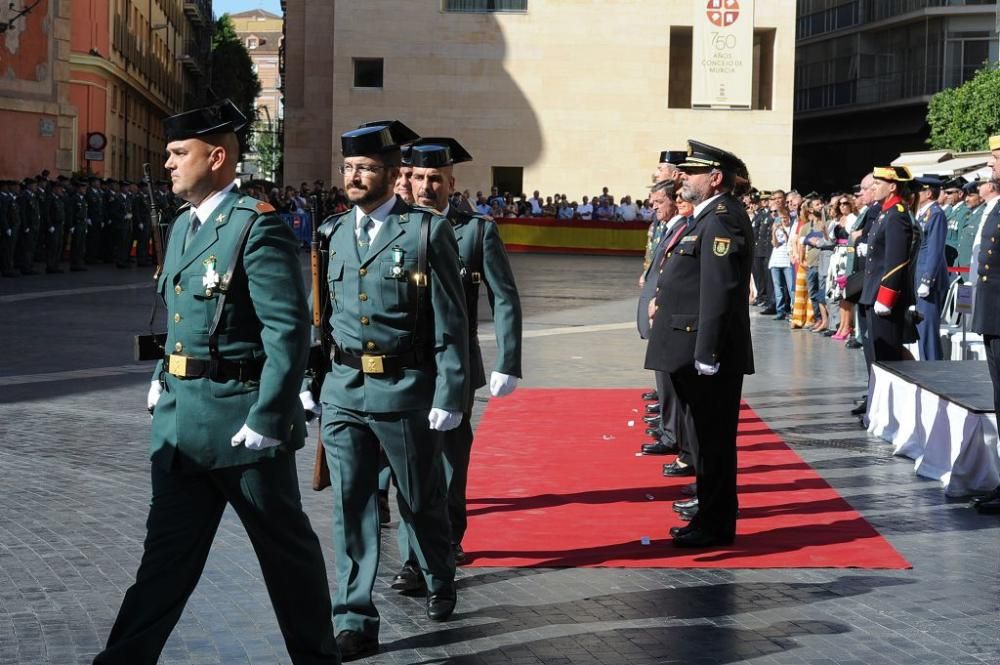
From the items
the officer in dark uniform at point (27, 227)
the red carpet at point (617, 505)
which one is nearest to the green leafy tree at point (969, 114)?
the officer in dark uniform at point (27, 227)

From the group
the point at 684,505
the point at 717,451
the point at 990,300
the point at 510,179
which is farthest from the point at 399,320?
the point at 510,179

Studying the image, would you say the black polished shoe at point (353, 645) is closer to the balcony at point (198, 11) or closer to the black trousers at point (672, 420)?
the black trousers at point (672, 420)

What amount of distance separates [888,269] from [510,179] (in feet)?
146

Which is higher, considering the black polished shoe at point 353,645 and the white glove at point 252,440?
the white glove at point 252,440

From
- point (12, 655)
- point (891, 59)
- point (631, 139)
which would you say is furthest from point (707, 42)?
point (12, 655)

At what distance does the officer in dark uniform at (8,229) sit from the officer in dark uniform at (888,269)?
760 inches

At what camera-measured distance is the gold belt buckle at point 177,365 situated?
16.0 feet

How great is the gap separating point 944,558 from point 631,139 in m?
48.2

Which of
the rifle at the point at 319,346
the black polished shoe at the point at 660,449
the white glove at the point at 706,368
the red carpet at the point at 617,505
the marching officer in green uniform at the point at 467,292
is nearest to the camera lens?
the rifle at the point at 319,346

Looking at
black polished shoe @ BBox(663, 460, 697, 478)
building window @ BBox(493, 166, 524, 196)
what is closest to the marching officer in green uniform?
black polished shoe @ BBox(663, 460, 697, 478)

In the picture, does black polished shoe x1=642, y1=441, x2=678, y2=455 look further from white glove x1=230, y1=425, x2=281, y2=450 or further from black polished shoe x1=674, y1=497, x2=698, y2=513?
white glove x1=230, y1=425, x2=281, y2=450

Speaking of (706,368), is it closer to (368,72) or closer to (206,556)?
(206,556)

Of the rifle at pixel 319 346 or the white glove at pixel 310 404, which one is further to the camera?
the white glove at pixel 310 404

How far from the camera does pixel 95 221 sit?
32.0m
